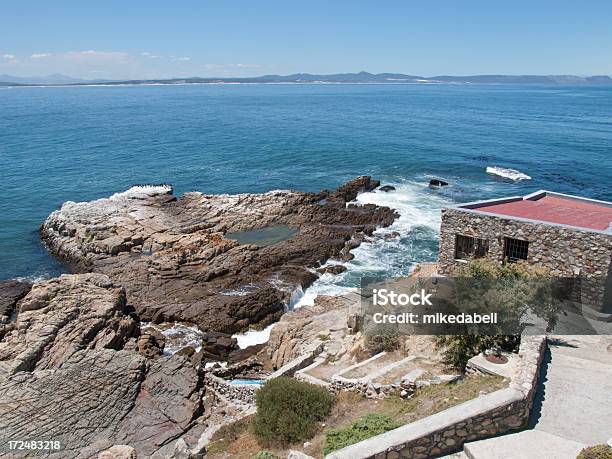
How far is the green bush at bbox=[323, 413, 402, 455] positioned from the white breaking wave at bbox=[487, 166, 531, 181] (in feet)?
165

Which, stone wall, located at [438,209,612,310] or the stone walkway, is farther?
stone wall, located at [438,209,612,310]

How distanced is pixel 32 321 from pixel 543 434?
2150 cm

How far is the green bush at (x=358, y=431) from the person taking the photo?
11531 mm

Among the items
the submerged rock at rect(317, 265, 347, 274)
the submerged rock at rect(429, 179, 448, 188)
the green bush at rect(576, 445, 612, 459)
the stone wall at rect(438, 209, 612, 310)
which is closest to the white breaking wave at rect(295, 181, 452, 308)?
the submerged rock at rect(317, 265, 347, 274)

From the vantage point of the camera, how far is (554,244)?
17969 millimetres

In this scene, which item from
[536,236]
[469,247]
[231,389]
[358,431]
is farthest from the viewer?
[469,247]

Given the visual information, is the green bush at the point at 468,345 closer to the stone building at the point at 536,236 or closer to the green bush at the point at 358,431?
the green bush at the point at 358,431

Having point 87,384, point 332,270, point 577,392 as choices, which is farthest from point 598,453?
point 332,270

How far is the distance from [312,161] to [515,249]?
51.2 metres

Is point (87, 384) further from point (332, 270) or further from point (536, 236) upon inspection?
point (536, 236)

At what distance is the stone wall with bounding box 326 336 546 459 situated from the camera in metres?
10.1

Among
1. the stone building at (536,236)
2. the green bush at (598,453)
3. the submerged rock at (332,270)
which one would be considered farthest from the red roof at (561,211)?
the submerged rock at (332,270)

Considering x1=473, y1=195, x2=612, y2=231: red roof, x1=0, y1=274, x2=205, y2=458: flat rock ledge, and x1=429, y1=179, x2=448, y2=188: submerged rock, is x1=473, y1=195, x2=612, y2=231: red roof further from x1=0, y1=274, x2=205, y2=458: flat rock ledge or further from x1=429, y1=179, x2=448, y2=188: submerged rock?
x1=429, y1=179, x2=448, y2=188: submerged rock

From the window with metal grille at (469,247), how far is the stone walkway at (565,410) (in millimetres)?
4855
